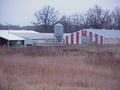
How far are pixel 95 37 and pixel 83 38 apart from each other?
168 centimetres

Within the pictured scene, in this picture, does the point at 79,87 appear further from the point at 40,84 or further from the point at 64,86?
the point at 40,84

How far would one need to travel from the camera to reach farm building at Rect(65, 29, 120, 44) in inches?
846

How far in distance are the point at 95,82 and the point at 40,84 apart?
3.44 feet

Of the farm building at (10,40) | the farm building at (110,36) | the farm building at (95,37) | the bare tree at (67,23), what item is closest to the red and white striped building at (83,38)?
the farm building at (95,37)

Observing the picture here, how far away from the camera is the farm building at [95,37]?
21492 millimetres

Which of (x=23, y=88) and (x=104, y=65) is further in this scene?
(x=104, y=65)

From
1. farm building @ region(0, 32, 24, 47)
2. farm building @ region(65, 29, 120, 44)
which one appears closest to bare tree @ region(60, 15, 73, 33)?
farm building @ region(65, 29, 120, 44)

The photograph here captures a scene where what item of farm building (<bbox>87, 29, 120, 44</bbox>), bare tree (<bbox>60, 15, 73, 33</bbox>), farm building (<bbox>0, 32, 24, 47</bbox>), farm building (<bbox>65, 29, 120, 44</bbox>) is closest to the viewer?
farm building (<bbox>87, 29, 120, 44</bbox>)

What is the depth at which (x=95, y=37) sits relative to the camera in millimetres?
A: 24734

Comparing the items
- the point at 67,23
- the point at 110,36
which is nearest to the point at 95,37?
Result: the point at 110,36

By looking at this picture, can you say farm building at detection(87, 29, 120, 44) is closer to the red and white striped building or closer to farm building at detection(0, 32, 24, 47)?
the red and white striped building

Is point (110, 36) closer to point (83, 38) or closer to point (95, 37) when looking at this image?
point (95, 37)

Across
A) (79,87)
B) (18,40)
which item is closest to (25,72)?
(79,87)

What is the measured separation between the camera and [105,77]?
6.30 m
